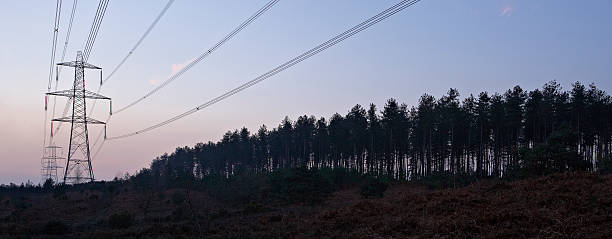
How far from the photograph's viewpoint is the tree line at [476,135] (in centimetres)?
5322

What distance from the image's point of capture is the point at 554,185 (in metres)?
28.8

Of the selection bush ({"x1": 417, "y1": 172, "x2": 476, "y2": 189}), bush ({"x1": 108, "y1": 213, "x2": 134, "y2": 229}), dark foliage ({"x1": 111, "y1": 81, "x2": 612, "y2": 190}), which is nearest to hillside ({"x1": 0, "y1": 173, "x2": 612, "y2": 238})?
bush ({"x1": 108, "y1": 213, "x2": 134, "y2": 229})

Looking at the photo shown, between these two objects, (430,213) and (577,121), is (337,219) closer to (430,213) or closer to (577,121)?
(430,213)

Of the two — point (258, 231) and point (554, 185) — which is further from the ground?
point (554, 185)

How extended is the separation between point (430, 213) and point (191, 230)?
50.6 ft

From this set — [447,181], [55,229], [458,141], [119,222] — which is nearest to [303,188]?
[119,222]

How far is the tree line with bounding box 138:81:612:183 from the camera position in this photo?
53.2m

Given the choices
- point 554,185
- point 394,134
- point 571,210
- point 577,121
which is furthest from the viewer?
point 394,134

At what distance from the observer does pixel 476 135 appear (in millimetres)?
73062

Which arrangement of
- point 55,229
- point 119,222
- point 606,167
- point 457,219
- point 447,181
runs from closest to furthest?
point 457,219 → point 55,229 → point 119,222 → point 606,167 → point 447,181

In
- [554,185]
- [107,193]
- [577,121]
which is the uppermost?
[577,121]

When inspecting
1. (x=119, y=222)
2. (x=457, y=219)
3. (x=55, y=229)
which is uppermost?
(x=457, y=219)

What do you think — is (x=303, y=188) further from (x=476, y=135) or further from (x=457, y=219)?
(x=476, y=135)

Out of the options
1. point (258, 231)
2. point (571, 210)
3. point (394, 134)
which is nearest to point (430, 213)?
point (571, 210)
